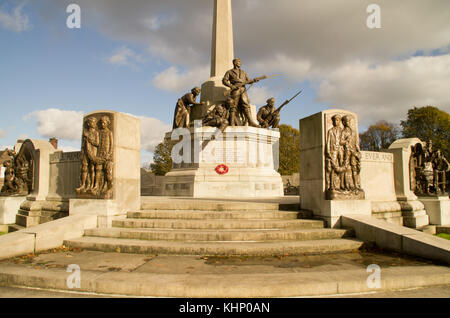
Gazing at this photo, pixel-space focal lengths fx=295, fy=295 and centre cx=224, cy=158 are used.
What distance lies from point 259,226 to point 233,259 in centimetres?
175

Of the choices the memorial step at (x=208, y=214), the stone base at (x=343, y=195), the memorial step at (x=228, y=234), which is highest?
the stone base at (x=343, y=195)

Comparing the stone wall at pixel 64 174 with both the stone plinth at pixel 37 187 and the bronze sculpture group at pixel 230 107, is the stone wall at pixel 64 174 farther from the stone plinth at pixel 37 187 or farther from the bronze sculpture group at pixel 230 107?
the bronze sculpture group at pixel 230 107

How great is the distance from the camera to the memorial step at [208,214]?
24.6 feet

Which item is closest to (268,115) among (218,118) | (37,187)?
(218,118)

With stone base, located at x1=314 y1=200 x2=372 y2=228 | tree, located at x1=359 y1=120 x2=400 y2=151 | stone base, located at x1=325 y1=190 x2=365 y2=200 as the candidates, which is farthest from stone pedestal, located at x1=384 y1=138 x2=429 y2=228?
tree, located at x1=359 y1=120 x2=400 y2=151

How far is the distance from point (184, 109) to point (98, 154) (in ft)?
27.1

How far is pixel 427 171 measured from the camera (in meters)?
10.4

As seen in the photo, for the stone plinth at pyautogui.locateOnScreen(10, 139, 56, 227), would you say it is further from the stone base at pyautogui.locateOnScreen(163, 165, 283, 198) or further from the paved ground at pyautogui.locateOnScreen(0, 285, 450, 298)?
the paved ground at pyautogui.locateOnScreen(0, 285, 450, 298)

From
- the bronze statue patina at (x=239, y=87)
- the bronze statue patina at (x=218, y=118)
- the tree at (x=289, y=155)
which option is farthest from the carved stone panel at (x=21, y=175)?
the tree at (x=289, y=155)

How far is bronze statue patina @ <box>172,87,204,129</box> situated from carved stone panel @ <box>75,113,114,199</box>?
757cm

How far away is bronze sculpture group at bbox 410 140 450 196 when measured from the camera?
34.3ft

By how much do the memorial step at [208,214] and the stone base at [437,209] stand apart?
5.67 m

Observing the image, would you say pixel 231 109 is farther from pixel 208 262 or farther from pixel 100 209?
pixel 208 262
